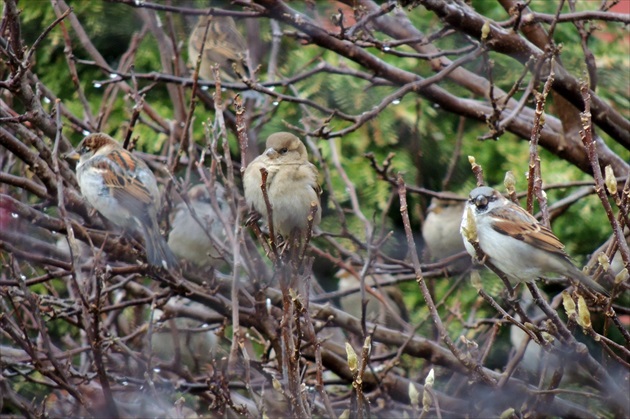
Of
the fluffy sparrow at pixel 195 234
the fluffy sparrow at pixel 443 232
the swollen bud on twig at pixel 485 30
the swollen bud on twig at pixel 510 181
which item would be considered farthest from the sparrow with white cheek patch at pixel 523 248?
the fluffy sparrow at pixel 443 232

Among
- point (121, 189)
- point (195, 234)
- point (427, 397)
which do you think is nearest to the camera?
point (427, 397)

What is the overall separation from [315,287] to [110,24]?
102 inches

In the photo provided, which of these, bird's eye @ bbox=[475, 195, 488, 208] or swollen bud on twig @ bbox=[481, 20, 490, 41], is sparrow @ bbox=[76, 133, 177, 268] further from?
swollen bud on twig @ bbox=[481, 20, 490, 41]

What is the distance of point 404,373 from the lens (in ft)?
17.8

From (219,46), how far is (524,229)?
13.4ft

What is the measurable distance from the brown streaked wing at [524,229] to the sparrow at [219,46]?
368 centimetres

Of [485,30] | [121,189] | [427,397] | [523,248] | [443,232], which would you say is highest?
[485,30]

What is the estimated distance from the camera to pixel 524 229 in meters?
2.89

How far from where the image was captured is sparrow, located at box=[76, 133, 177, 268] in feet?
13.3

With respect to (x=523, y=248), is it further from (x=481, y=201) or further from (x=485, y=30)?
(x=485, y=30)

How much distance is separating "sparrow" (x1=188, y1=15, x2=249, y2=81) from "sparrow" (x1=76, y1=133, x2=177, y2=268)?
2.08 metres

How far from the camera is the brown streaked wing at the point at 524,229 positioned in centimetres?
280

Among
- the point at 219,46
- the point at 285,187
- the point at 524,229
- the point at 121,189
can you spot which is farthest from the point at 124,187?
the point at 219,46

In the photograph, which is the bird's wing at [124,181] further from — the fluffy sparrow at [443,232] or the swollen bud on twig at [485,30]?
the fluffy sparrow at [443,232]
